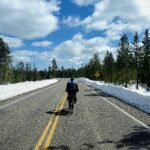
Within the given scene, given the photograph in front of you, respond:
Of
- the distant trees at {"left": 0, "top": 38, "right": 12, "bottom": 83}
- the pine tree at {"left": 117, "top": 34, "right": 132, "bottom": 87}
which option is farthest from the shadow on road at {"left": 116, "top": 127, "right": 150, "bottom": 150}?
the distant trees at {"left": 0, "top": 38, "right": 12, "bottom": 83}

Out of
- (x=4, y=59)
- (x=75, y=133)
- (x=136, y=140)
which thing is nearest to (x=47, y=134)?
(x=75, y=133)

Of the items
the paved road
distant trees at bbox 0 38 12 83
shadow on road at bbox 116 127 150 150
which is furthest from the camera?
distant trees at bbox 0 38 12 83

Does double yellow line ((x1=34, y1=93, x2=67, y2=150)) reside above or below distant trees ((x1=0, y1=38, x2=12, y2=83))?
below

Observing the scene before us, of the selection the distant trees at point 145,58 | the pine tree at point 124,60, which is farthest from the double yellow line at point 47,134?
the distant trees at point 145,58

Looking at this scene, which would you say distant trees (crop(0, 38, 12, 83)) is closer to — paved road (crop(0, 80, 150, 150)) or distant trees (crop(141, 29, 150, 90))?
distant trees (crop(141, 29, 150, 90))

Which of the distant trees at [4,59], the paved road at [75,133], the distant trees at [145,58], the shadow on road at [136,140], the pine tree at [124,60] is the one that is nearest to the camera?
the shadow on road at [136,140]

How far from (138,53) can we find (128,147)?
265 ft

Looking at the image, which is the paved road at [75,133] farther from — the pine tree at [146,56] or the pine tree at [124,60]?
the pine tree at [146,56]

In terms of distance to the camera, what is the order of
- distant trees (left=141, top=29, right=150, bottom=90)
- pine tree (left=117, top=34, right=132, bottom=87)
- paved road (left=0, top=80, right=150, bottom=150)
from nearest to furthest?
paved road (left=0, top=80, right=150, bottom=150) → pine tree (left=117, top=34, right=132, bottom=87) → distant trees (left=141, top=29, right=150, bottom=90)

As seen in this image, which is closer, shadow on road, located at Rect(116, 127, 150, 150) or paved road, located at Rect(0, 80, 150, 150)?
shadow on road, located at Rect(116, 127, 150, 150)

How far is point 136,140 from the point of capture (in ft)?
31.8

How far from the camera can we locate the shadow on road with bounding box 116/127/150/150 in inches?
349

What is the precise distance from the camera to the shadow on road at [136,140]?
29.1 feet

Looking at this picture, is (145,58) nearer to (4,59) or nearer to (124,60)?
(124,60)
